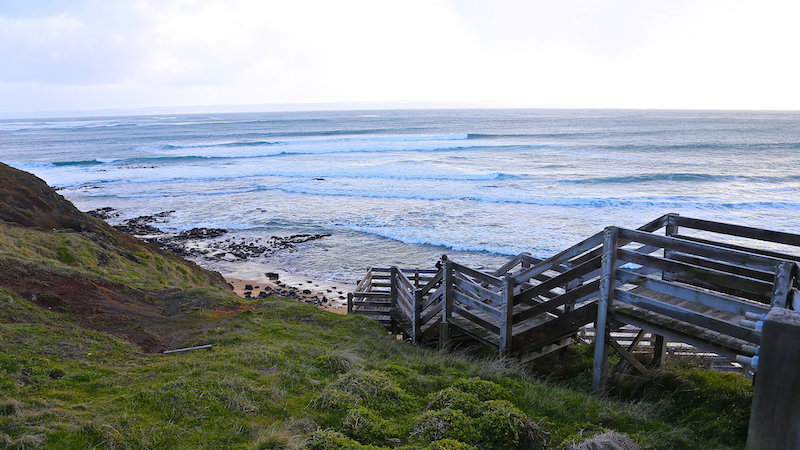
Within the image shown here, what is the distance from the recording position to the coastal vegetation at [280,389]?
4594 millimetres

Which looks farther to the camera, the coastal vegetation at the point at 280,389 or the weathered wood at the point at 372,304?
the weathered wood at the point at 372,304

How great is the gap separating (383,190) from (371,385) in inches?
1243

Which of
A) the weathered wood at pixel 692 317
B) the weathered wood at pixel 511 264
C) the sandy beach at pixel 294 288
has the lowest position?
the sandy beach at pixel 294 288

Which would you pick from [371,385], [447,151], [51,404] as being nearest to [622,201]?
[371,385]

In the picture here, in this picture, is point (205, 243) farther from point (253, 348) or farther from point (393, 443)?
point (393, 443)

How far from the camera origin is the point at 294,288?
55.3 ft

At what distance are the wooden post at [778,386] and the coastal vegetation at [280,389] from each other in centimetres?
249

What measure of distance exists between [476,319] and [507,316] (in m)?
0.83

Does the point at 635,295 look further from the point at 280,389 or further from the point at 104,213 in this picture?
the point at 104,213

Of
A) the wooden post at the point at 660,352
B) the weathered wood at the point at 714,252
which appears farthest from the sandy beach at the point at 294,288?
the weathered wood at the point at 714,252

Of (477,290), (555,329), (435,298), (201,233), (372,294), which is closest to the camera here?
(555,329)

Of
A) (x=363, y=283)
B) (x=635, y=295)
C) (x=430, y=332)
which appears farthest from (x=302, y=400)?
(x=363, y=283)

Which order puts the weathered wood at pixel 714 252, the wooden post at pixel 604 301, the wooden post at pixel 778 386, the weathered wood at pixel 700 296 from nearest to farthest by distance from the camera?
the wooden post at pixel 778 386
the weathered wood at pixel 700 296
the weathered wood at pixel 714 252
the wooden post at pixel 604 301

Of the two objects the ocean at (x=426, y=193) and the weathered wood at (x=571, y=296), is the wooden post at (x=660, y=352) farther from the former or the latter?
the ocean at (x=426, y=193)
